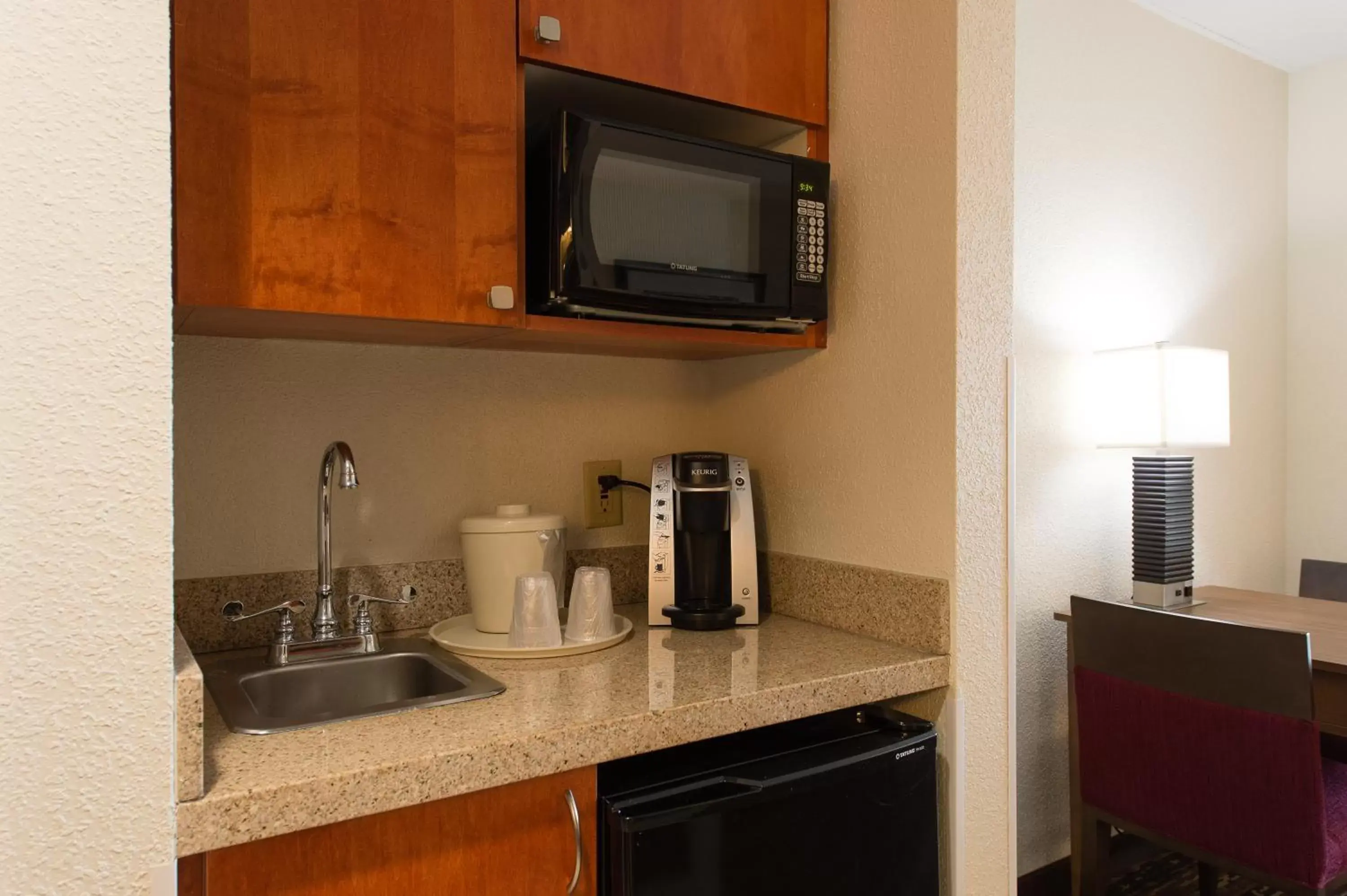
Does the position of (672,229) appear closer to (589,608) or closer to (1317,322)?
(589,608)

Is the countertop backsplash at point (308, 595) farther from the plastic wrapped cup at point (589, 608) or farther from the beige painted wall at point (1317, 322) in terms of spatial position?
the beige painted wall at point (1317, 322)

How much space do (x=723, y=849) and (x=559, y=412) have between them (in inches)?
35.2

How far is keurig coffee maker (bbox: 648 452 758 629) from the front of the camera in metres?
1.55

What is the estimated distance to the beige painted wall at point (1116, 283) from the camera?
2369 mm

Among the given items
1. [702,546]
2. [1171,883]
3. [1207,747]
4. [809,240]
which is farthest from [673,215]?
[1171,883]

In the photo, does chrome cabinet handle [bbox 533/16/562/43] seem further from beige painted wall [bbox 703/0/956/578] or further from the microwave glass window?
beige painted wall [bbox 703/0/956/578]

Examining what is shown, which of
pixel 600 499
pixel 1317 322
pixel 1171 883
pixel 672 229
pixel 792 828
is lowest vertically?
pixel 1171 883

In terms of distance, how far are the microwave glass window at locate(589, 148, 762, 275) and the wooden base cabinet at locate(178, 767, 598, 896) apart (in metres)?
0.75

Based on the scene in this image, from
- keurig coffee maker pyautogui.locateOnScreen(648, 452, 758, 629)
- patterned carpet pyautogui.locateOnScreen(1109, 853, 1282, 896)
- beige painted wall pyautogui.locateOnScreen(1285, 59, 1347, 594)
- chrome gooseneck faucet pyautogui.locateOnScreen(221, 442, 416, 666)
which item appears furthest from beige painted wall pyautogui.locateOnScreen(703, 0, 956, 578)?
beige painted wall pyautogui.locateOnScreen(1285, 59, 1347, 594)

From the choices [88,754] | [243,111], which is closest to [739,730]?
[88,754]

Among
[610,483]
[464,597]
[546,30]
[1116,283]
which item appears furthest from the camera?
[1116,283]

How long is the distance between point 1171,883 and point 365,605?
2.29 metres

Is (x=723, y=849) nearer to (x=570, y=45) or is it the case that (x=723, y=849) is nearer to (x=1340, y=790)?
(x=570, y=45)

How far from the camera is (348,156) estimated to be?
1145 millimetres
